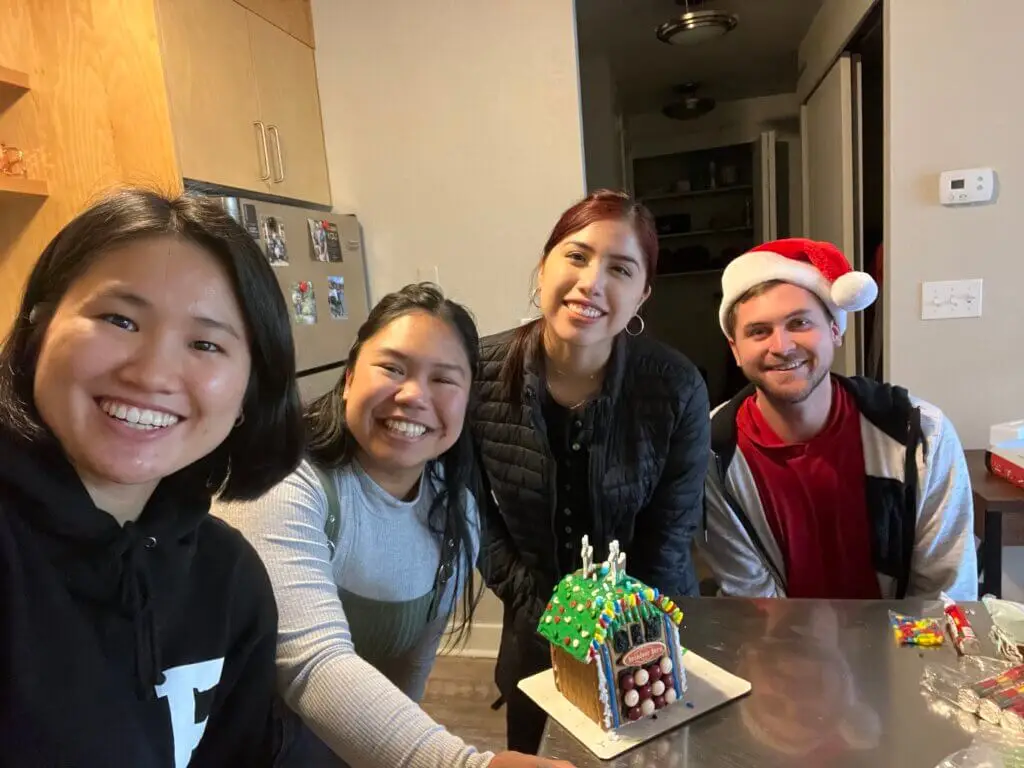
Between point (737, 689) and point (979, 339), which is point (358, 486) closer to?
point (737, 689)

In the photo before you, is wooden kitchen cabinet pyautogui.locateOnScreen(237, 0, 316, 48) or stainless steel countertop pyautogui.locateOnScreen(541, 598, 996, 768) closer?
stainless steel countertop pyautogui.locateOnScreen(541, 598, 996, 768)

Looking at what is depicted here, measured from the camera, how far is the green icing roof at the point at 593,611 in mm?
934

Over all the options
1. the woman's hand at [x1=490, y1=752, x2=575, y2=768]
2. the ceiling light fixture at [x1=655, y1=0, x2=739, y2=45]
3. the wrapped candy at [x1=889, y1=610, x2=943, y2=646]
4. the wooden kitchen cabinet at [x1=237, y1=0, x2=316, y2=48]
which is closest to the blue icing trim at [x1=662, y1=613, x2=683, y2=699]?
the woman's hand at [x1=490, y1=752, x2=575, y2=768]

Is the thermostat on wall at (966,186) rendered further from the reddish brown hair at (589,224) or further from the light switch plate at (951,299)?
the reddish brown hair at (589,224)

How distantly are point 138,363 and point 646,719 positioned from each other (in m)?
0.75

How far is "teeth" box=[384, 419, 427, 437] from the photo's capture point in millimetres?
1070

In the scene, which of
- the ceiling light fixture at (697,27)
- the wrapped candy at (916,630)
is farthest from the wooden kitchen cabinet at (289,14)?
the wrapped candy at (916,630)

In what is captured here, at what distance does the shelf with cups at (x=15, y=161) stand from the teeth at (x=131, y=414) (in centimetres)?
155

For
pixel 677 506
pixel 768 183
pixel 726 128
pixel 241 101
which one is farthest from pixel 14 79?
pixel 726 128

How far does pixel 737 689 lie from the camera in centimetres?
98

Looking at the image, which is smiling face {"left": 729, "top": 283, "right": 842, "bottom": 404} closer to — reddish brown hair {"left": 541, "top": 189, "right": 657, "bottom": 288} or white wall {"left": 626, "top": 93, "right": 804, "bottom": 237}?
reddish brown hair {"left": 541, "top": 189, "right": 657, "bottom": 288}

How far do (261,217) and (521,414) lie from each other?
3.98 ft

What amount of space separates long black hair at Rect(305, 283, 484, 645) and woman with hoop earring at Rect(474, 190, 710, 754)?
7.0 inches

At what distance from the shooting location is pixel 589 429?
1.41 meters
